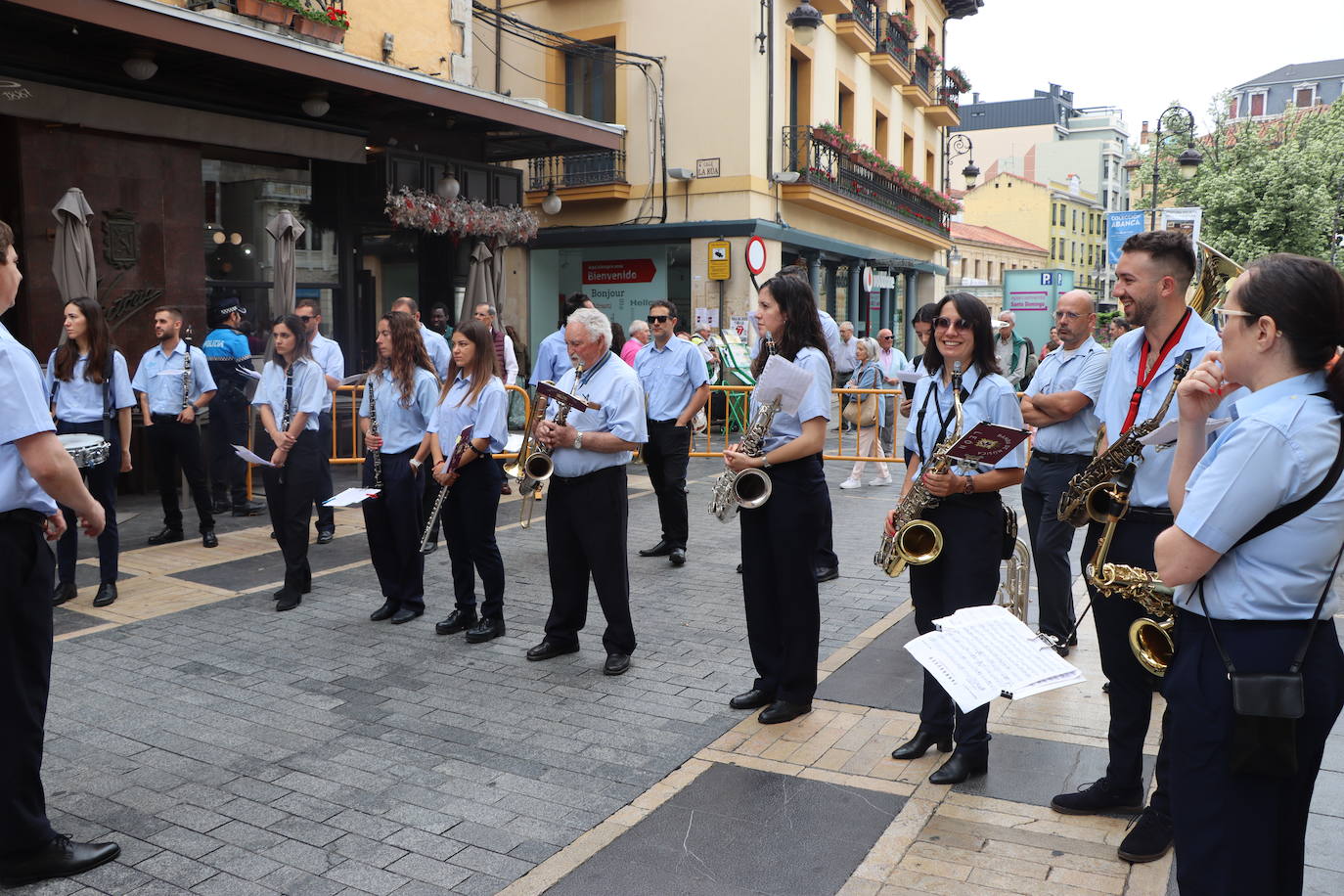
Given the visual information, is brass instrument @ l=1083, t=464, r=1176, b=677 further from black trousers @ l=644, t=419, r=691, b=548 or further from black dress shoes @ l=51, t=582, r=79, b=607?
black dress shoes @ l=51, t=582, r=79, b=607

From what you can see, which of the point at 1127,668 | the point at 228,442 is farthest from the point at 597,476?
the point at 228,442

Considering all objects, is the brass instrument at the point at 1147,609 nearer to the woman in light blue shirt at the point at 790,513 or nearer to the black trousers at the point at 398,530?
the woman in light blue shirt at the point at 790,513

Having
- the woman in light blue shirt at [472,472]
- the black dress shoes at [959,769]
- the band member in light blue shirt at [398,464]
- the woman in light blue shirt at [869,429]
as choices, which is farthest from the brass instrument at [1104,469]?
the woman in light blue shirt at [869,429]

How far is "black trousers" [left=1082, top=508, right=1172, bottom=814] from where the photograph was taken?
12.5 ft

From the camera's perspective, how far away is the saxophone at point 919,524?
435cm

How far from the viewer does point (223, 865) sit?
367cm

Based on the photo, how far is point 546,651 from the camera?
19.7 ft

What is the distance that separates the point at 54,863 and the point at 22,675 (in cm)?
64

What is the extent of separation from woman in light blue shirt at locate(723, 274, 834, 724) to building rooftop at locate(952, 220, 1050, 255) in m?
50.8

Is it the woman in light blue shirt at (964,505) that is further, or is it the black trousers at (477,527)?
the black trousers at (477,527)

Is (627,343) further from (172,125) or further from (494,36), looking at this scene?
(494,36)

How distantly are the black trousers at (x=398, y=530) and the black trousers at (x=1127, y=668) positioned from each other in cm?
415

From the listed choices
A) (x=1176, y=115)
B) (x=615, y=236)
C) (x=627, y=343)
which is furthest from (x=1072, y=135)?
(x=627, y=343)

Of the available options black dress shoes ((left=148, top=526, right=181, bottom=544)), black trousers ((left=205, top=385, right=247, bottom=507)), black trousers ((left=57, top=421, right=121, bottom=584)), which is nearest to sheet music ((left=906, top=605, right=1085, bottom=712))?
black trousers ((left=57, top=421, right=121, bottom=584))
